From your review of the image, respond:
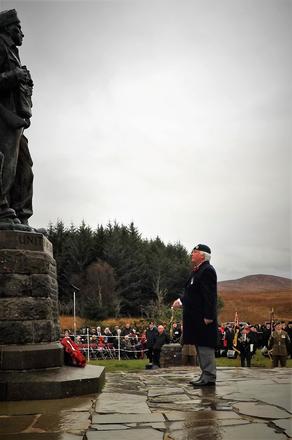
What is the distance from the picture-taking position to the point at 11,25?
7.02 meters

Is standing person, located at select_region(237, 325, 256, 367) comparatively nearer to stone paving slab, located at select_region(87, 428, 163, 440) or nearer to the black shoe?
the black shoe

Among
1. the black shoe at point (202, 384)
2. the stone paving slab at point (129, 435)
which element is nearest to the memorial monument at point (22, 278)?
the black shoe at point (202, 384)

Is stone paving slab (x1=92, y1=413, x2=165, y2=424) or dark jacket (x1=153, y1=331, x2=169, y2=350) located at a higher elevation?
stone paving slab (x1=92, y1=413, x2=165, y2=424)

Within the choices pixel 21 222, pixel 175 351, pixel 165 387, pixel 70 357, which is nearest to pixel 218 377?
pixel 165 387

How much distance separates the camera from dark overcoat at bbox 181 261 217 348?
19.5 feet

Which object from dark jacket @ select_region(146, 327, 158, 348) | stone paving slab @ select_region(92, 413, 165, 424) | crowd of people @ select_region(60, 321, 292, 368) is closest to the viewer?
stone paving slab @ select_region(92, 413, 165, 424)

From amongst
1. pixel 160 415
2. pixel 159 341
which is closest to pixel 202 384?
pixel 160 415

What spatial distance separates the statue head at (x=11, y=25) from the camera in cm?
698

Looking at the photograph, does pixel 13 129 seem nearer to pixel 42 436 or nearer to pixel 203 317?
pixel 203 317

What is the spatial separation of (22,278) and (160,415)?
2769 mm

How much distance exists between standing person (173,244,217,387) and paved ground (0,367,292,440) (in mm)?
302

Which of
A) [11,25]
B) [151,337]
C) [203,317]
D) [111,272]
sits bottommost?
[151,337]

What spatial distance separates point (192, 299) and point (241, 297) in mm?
52205

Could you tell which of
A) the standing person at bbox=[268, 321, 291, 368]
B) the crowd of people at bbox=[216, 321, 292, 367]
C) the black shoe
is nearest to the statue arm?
the black shoe
